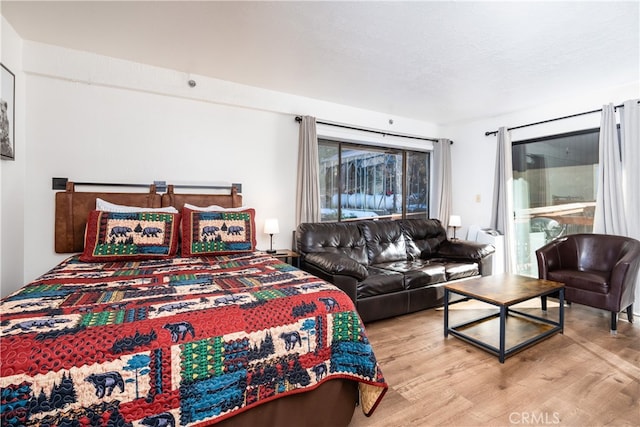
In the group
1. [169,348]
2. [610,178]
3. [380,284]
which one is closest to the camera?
[169,348]

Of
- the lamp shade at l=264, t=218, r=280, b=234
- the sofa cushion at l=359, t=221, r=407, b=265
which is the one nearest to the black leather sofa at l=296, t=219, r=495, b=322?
the sofa cushion at l=359, t=221, r=407, b=265

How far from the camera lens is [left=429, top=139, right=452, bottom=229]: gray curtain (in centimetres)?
525

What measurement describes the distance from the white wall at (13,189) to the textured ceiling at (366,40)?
7.7 inches

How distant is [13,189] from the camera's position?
2.60 meters

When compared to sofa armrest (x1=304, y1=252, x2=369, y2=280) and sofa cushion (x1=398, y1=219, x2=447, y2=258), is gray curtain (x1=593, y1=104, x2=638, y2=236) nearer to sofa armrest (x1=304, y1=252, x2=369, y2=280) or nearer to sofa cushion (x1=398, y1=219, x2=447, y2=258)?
sofa cushion (x1=398, y1=219, x2=447, y2=258)

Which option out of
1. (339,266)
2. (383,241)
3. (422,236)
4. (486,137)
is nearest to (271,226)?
(339,266)

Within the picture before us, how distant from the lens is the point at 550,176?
14.1 feet

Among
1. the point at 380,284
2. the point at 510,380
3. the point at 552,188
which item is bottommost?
the point at 510,380

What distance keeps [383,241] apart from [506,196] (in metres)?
1.98

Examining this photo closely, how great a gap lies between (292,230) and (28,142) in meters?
2.69

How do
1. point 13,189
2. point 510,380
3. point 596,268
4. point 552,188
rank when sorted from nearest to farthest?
point 510,380 → point 13,189 → point 596,268 → point 552,188

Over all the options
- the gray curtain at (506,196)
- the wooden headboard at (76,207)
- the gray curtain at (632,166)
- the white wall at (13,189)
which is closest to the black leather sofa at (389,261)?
the gray curtain at (506,196)

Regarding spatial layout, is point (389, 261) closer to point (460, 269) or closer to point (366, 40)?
point (460, 269)

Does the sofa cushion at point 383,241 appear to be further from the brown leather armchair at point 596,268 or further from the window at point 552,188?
the window at point 552,188
